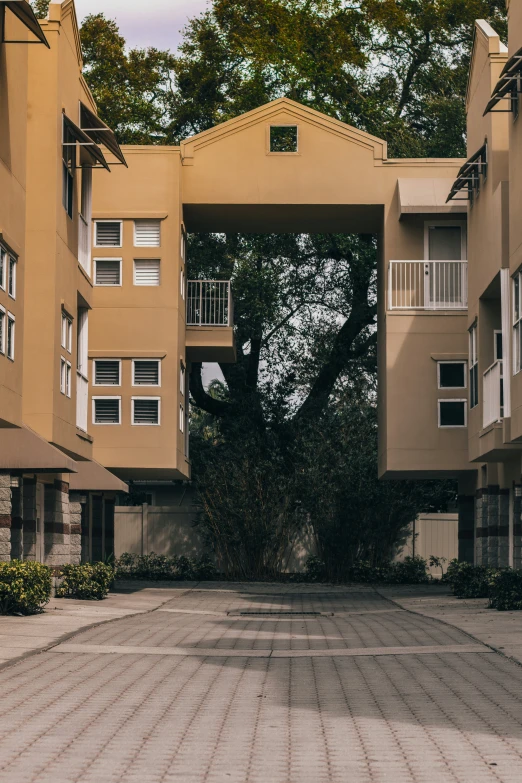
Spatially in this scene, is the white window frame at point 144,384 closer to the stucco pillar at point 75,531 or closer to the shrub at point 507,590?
the stucco pillar at point 75,531

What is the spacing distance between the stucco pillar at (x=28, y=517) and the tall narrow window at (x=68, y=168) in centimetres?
566

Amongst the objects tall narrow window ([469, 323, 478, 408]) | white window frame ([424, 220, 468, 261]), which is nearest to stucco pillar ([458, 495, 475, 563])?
tall narrow window ([469, 323, 478, 408])

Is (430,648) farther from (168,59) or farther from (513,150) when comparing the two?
(168,59)

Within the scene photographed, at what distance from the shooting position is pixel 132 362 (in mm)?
30125

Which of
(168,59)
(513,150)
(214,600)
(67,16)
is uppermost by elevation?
(168,59)

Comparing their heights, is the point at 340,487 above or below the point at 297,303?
below

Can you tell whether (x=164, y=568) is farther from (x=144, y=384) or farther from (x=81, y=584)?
(x=81, y=584)

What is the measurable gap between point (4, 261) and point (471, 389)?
42.0 feet

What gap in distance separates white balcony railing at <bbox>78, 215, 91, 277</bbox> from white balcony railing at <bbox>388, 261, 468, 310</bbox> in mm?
7715

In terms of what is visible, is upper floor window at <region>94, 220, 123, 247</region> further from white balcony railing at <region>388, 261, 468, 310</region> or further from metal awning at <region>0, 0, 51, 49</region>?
metal awning at <region>0, 0, 51, 49</region>

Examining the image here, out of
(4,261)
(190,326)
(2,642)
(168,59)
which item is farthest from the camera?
(168,59)

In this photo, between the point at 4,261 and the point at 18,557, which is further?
the point at 18,557

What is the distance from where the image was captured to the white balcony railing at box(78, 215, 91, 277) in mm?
25908

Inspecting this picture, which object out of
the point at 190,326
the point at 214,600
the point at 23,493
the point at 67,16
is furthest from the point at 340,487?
Answer: the point at 67,16
